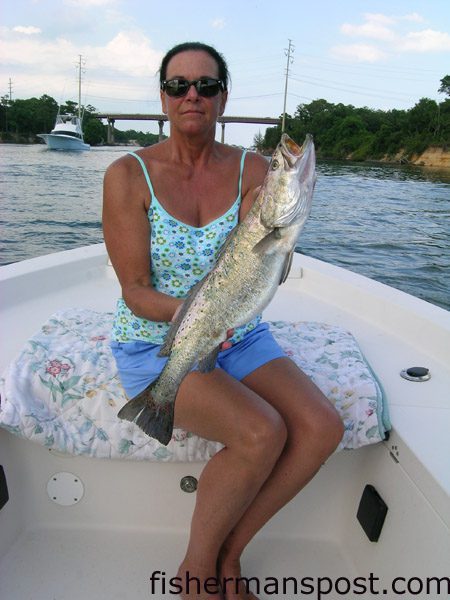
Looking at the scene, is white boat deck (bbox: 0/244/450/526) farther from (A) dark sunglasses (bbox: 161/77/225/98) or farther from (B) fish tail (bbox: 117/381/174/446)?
(A) dark sunglasses (bbox: 161/77/225/98)

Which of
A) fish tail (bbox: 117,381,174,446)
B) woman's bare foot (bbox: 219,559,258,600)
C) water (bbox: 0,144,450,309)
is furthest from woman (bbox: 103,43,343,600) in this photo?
water (bbox: 0,144,450,309)

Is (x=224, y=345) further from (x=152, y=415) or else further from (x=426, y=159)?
(x=426, y=159)

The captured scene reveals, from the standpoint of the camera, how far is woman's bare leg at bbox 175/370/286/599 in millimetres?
1914

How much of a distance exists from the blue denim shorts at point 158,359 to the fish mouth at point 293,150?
892 millimetres

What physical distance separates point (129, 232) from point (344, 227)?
13.7 m

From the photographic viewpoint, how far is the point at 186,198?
96.1 inches

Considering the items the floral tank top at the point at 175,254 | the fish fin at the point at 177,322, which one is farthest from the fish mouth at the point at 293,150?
the floral tank top at the point at 175,254

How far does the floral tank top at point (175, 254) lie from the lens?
233 cm

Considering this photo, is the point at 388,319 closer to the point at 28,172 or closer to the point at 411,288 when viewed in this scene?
the point at 411,288

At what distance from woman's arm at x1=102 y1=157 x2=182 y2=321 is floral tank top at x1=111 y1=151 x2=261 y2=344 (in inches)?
1.9

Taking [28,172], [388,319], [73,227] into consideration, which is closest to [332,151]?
[28,172]

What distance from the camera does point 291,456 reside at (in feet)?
6.63

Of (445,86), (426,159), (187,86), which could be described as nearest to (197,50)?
(187,86)

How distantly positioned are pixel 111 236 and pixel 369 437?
1.40 metres
